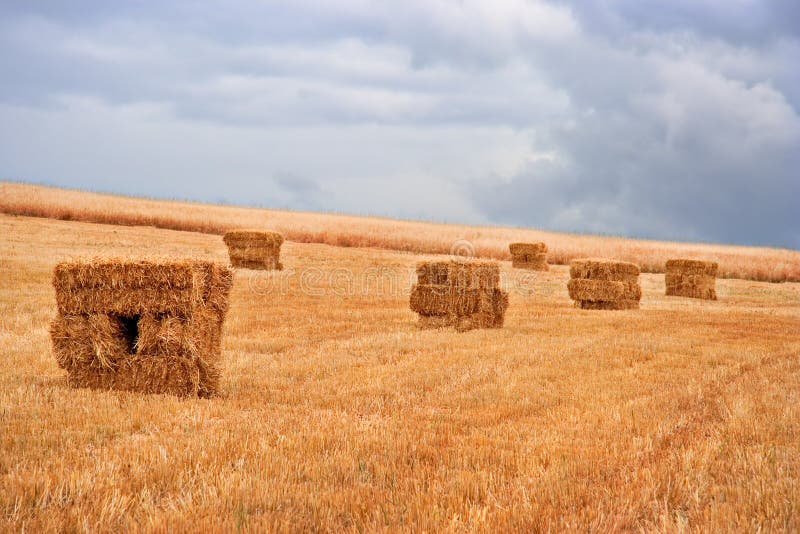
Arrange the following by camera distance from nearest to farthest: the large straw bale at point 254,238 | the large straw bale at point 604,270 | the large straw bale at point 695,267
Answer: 1. the large straw bale at point 604,270
2. the large straw bale at point 254,238
3. the large straw bale at point 695,267

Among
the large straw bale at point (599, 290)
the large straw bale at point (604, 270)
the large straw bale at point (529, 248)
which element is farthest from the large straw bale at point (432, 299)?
the large straw bale at point (529, 248)

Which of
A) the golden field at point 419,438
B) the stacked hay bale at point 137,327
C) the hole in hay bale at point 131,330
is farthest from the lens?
the hole in hay bale at point 131,330

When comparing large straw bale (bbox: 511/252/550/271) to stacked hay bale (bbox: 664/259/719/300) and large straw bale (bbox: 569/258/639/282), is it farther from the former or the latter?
large straw bale (bbox: 569/258/639/282)

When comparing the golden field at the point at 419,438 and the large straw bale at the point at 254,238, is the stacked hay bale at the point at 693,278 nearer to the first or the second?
the golden field at the point at 419,438

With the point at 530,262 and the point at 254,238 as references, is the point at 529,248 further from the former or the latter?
the point at 254,238

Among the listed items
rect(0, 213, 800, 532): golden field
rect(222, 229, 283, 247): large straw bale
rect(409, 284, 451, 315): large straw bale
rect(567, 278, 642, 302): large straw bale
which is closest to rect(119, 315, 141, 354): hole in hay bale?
rect(0, 213, 800, 532): golden field

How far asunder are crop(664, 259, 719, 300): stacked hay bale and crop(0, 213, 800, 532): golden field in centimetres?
1589

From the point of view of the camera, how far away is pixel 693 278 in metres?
30.7

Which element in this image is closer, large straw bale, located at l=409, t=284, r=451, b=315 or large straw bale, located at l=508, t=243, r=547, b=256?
large straw bale, located at l=409, t=284, r=451, b=315

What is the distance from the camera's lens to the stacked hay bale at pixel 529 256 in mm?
36719

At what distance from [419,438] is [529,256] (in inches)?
1205

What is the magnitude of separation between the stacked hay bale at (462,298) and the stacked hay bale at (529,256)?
19663 mm

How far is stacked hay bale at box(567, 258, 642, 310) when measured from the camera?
2369cm

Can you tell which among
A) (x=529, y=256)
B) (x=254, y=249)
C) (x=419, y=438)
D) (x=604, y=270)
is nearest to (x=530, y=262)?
(x=529, y=256)
